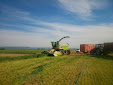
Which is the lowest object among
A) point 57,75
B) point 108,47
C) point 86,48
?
point 57,75

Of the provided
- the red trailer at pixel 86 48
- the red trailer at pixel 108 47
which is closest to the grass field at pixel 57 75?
the red trailer at pixel 108 47

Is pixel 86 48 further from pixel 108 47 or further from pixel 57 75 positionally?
pixel 57 75

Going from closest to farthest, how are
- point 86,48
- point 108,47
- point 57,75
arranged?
point 57,75, point 108,47, point 86,48

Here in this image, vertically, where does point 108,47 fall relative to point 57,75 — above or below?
above

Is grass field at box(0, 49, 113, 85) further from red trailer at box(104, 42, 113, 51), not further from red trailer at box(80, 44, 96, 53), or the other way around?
red trailer at box(80, 44, 96, 53)

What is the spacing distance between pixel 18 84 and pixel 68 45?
23142 mm

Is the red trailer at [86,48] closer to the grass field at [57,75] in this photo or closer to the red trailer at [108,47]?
the red trailer at [108,47]

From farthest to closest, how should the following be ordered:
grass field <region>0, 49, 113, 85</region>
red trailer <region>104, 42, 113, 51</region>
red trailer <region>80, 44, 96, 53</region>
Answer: red trailer <region>80, 44, 96, 53</region>
red trailer <region>104, 42, 113, 51</region>
grass field <region>0, 49, 113, 85</region>

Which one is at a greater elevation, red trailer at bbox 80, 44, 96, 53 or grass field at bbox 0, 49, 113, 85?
red trailer at bbox 80, 44, 96, 53

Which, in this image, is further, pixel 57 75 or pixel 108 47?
pixel 108 47

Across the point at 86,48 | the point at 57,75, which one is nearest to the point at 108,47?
the point at 86,48

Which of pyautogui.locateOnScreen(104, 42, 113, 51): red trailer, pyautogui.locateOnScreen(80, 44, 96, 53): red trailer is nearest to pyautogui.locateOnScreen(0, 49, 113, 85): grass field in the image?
pyautogui.locateOnScreen(104, 42, 113, 51): red trailer

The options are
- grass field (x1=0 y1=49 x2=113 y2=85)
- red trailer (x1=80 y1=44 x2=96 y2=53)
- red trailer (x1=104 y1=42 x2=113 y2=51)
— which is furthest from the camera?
red trailer (x1=80 y1=44 x2=96 y2=53)

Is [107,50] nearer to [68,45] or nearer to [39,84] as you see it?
[68,45]
